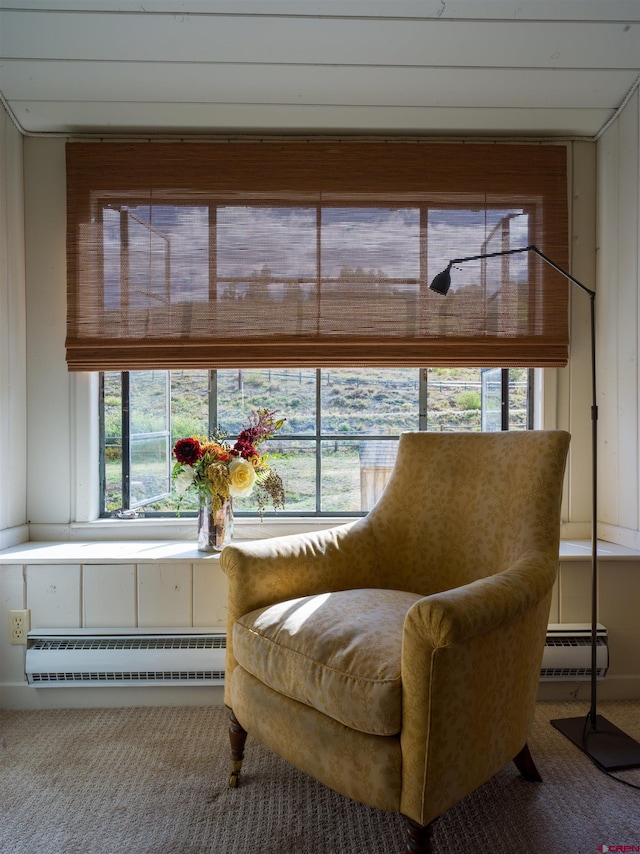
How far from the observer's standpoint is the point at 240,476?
7.42ft

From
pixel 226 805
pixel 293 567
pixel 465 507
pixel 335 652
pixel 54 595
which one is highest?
pixel 465 507

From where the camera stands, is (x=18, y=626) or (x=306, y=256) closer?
(x=18, y=626)

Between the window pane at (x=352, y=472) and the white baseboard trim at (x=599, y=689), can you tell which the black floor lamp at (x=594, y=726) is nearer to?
the white baseboard trim at (x=599, y=689)

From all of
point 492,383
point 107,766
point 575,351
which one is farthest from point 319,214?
point 107,766

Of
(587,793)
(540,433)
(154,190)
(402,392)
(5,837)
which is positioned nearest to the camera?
(5,837)

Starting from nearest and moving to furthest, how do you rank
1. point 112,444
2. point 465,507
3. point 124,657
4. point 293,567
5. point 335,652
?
1. point 335,652
2. point 293,567
3. point 465,507
4. point 124,657
5. point 112,444

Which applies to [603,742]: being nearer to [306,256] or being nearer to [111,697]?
[111,697]

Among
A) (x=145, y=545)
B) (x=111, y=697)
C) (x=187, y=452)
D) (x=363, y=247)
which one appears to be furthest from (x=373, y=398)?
(x=111, y=697)

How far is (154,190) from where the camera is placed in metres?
2.58

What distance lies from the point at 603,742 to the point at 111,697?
1733mm

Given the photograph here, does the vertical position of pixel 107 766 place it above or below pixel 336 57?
below

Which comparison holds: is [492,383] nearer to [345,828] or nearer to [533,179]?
[533,179]

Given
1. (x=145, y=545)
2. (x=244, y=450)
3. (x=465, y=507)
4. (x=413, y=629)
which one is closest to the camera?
(x=413, y=629)

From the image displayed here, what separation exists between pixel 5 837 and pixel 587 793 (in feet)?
5.16
